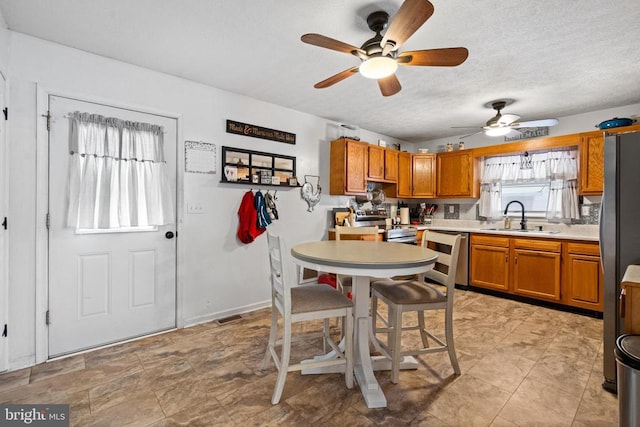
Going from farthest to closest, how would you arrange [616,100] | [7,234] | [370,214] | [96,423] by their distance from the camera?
[370,214]
[616,100]
[7,234]
[96,423]

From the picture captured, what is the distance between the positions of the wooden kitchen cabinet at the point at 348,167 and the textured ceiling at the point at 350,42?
2.51ft

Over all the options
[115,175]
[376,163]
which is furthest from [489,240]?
[115,175]

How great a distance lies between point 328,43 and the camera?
1.80 metres

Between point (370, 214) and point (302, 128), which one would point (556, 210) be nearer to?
point (370, 214)

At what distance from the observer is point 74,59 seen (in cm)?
240

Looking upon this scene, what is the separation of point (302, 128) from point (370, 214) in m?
1.74

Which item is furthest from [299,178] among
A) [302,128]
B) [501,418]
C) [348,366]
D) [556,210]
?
[556,210]

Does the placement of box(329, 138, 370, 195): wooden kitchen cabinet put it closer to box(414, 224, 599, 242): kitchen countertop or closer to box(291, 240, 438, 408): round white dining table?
box(414, 224, 599, 242): kitchen countertop

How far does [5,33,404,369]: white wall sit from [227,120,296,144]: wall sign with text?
6 cm

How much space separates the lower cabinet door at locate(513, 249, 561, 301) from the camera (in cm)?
359

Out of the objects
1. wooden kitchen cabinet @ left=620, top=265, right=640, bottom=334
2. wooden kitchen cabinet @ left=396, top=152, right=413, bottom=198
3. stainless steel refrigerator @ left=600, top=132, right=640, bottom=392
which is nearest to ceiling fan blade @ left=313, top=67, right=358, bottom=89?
stainless steel refrigerator @ left=600, top=132, right=640, bottom=392

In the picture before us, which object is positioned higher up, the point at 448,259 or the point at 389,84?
the point at 389,84

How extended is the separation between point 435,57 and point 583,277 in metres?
3.17

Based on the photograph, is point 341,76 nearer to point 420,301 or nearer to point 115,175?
point 420,301
